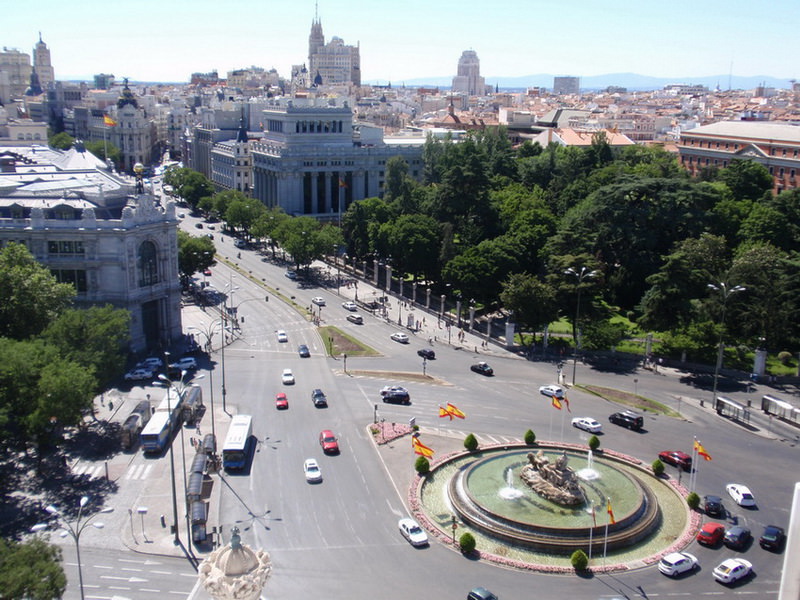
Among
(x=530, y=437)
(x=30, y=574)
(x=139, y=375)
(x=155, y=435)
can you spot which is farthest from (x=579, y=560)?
(x=139, y=375)

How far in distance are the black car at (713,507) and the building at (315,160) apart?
4179 inches

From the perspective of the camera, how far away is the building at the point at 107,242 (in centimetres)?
7356

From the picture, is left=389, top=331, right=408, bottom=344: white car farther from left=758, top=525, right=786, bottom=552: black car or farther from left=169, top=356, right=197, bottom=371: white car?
left=758, top=525, right=786, bottom=552: black car

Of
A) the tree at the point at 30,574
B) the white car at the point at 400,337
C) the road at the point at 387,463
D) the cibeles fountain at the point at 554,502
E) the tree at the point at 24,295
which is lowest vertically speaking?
the road at the point at 387,463

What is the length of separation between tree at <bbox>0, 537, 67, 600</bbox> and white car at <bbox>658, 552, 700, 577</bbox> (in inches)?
1208

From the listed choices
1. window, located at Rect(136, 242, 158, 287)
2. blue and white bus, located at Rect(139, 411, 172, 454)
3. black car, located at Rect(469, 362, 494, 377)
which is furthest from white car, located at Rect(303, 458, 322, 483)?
window, located at Rect(136, 242, 158, 287)

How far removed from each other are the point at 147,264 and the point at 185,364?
12050mm

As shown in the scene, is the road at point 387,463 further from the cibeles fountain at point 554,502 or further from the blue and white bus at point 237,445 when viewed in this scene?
the cibeles fountain at point 554,502

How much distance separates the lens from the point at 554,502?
1898 inches

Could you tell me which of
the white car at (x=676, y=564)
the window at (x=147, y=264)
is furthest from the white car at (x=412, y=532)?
the window at (x=147, y=264)

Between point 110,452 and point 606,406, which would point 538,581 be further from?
point 110,452

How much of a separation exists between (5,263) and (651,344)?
202 feet

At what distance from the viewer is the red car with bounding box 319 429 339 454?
182 ft

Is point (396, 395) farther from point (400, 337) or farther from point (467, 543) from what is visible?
point (467, 543)
